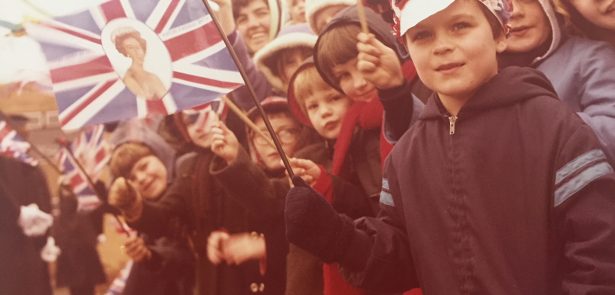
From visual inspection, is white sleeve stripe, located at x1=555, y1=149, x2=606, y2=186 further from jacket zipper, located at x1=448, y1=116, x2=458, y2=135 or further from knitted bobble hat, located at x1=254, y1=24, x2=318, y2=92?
knitted bobble hat, located at x1=254, y1=24, x2=318, y2=92

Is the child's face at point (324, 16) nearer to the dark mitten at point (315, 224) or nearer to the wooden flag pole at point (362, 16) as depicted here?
the wooden flag pole at point (362, 16)

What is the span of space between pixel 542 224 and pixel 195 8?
3.89ft

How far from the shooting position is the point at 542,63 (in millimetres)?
1818

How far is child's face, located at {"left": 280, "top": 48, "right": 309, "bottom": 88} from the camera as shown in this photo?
2.14 m

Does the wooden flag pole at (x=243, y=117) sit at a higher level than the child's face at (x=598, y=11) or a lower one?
higher

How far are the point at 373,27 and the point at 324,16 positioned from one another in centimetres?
19

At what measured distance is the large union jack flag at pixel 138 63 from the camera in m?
2.16

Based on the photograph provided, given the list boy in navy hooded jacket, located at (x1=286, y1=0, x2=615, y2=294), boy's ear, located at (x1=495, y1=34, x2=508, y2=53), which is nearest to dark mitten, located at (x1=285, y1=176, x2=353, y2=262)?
boy in navy hooded jacket, located at (x1=286, y1=0, x2=615, y2=294)

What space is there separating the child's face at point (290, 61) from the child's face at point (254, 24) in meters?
0.08

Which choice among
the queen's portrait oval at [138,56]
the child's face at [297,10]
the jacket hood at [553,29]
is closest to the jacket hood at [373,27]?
the child's face at [297,10]

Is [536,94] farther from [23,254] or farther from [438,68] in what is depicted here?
[23,254]

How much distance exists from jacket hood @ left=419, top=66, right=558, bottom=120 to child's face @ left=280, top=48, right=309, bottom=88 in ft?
1.97

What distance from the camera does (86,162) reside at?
8.18 feet

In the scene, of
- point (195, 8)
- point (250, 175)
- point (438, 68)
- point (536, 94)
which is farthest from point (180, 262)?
point (536, 94)
